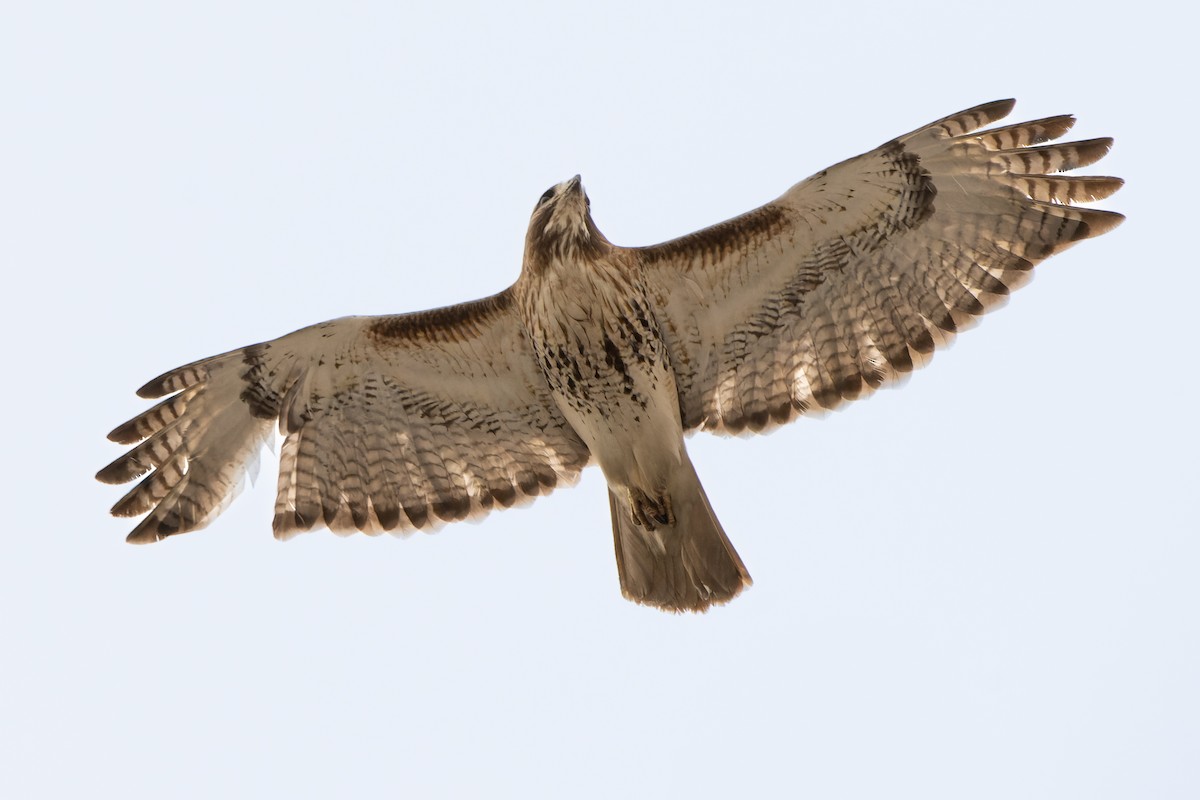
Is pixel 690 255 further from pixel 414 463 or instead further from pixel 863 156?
pixel 414 463

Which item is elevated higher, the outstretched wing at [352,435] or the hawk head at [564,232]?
the hawk head at [564,232]

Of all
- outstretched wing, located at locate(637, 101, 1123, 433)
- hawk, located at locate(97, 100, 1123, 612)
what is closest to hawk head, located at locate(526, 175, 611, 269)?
hawk, located at locate(97, 100, 1123, 612)

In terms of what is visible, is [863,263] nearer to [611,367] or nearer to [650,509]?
[611,367]

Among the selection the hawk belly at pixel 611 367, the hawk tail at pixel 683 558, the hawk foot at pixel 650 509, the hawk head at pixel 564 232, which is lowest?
the hawk tail at pixel 683 558

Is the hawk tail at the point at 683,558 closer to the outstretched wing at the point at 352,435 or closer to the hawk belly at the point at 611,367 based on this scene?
the hawk belly at the point at 611,367

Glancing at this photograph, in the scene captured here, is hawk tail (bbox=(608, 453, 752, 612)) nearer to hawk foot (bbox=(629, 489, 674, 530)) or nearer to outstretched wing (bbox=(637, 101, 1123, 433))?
hawk foot (bbox=(629, 489, 674, 530))

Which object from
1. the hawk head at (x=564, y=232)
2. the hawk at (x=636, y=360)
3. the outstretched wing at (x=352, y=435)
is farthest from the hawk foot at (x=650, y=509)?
the hawk head at (x=564, y=232)

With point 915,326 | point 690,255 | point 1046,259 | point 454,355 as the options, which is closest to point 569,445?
point 454,355

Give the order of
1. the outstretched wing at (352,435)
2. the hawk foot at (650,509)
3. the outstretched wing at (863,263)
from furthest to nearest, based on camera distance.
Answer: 1. the outstretched wing at (352,435)
2. the hawk foot at (650,509)
3. the outstretched wing at (863,263)
